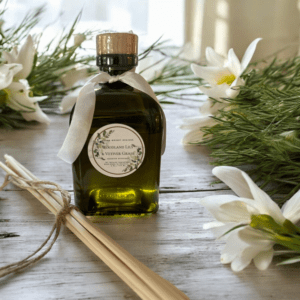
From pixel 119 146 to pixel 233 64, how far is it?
0.95ft

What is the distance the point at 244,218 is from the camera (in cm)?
34

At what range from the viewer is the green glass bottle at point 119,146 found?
0.40m

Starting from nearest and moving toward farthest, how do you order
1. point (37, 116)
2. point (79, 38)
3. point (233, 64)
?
point (233, 64) < point (37, 116) < point (79, 38)

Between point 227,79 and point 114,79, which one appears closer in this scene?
point 114,79

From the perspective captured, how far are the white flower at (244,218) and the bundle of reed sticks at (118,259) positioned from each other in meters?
0.07

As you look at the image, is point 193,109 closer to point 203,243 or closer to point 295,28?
point 203,243

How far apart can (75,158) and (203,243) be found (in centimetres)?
17

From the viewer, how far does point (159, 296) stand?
0.89 feet

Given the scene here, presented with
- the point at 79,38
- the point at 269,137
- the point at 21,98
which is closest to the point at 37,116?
the point at 21,98

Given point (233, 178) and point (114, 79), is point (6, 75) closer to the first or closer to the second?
point (114, 79)

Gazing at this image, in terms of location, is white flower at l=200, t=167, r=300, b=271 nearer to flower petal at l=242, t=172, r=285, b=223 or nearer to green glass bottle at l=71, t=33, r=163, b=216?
flower petal at l=242, t=172, r=285, b=223

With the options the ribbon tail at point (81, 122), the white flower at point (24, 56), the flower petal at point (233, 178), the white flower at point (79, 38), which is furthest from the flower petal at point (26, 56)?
the flower petal at point (233, 178)

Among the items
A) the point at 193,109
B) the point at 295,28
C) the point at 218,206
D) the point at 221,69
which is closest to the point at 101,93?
the point at 218,206

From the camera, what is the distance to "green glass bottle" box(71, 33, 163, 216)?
15.9 inches
